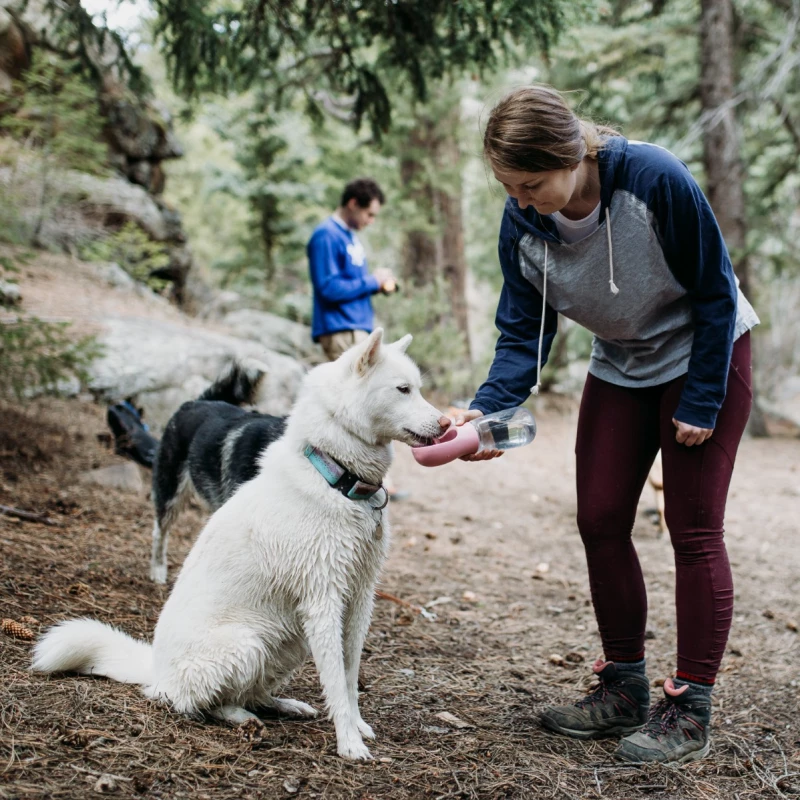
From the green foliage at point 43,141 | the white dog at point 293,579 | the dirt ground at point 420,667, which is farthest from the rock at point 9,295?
the white dog at point 293,579

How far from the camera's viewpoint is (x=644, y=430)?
9.64 feet

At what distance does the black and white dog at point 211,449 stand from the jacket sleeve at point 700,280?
2122 millimetres

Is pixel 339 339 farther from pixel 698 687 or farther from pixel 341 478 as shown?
pixel 698 687

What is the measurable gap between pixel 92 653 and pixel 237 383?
2.27m

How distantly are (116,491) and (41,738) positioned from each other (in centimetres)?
386

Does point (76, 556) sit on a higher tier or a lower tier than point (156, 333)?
lower

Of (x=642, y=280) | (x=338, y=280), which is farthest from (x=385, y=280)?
(x=642, y=280)

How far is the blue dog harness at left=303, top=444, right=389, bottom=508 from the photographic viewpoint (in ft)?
9.18

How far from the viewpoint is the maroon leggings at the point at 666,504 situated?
2.73 m

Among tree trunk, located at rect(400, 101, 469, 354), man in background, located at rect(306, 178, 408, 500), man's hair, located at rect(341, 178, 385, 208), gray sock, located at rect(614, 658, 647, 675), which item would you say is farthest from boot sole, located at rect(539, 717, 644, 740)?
tree trunk, located at rect(400, 101, 469, 354)

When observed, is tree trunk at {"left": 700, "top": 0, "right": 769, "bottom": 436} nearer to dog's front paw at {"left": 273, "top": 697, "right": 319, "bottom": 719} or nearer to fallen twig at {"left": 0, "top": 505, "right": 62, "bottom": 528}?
fallen twig at {"left": 0, "top": 505, "right": 62, "bottom": 528}

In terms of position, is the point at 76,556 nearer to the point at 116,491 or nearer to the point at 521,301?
the point at 116,491

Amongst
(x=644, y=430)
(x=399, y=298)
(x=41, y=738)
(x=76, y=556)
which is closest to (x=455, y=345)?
(x=399, y=298)

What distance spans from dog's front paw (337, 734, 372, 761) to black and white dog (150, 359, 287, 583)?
5.31 ft
